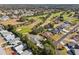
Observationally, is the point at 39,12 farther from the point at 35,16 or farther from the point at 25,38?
the point at 25,38

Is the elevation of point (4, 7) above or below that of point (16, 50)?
above

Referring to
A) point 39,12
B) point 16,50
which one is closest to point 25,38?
point 16,50

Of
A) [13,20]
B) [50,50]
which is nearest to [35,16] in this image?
[13,20]

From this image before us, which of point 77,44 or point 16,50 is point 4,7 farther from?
point 77,44
